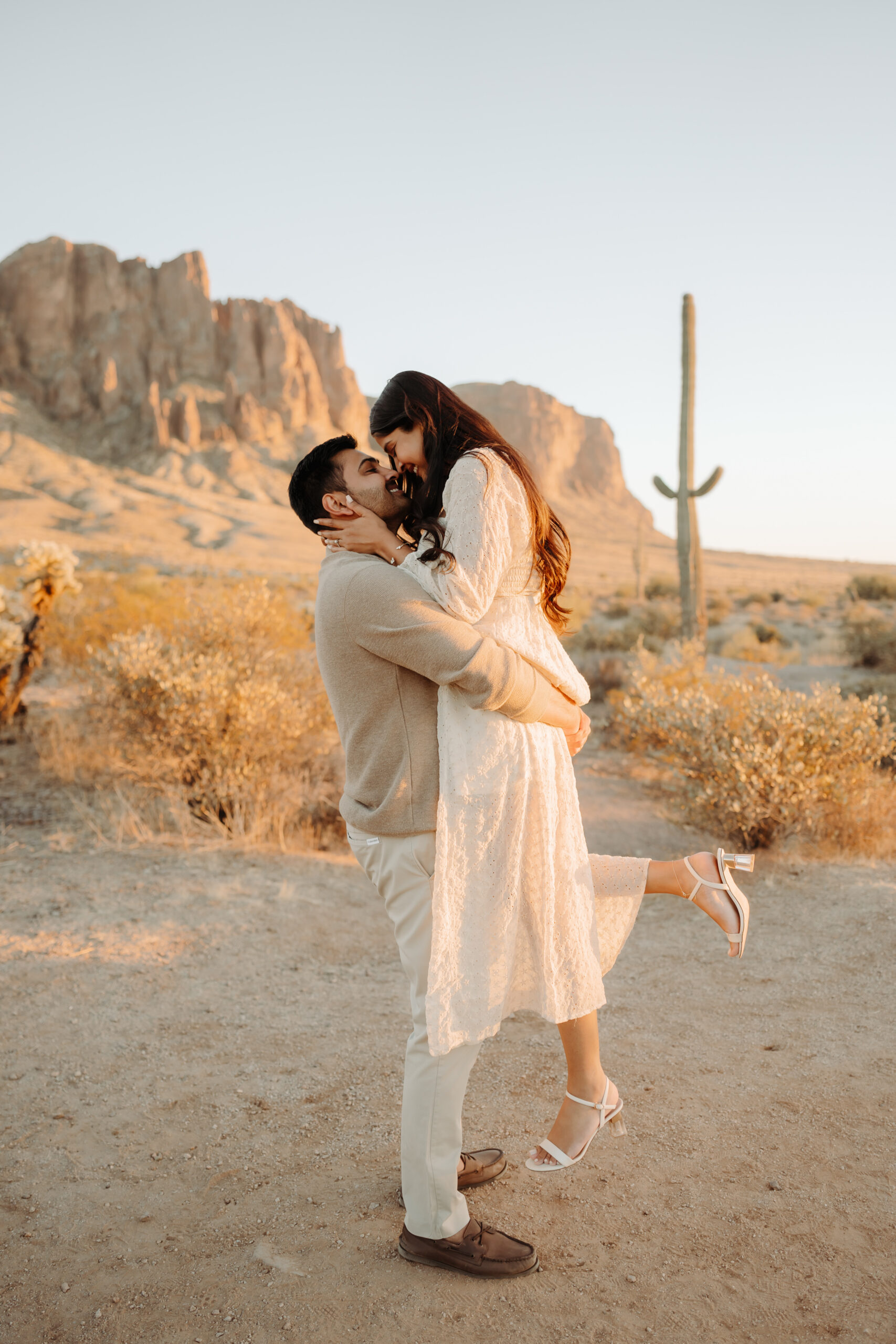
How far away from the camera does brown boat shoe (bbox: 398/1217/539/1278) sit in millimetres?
1983

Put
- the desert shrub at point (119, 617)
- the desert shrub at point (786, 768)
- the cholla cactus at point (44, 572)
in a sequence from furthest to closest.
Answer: the desert shrub at point (119, 617) → the cholla cactus at point (44, 572) → the desert shrub at point (786, 768)

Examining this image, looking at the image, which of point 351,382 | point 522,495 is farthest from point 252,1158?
point 351,382

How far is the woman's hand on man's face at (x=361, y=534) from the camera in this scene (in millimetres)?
2006

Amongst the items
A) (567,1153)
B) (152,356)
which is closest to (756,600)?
(567,1153)

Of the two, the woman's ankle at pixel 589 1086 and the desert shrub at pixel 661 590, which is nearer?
the woman's ankle at pixel 589 1086

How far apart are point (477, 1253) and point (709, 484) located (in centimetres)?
1094

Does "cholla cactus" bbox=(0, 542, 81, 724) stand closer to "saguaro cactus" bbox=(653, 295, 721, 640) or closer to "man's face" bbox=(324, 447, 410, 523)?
"man's face" bbox=(324, 447, 410, 523)

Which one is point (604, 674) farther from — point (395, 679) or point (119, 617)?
point (395, 679)

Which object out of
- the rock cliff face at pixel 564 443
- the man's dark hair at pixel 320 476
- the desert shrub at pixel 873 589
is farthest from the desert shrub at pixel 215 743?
the rock cliff face at pixel 564 443

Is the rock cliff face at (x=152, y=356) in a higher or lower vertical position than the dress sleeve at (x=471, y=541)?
higher

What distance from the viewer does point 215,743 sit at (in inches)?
233

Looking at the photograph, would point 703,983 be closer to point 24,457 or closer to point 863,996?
point 863,996

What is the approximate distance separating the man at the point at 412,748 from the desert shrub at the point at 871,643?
13715mm

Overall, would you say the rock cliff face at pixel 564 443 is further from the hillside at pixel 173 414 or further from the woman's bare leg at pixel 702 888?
the woman's bare leg at pixel 702 888
